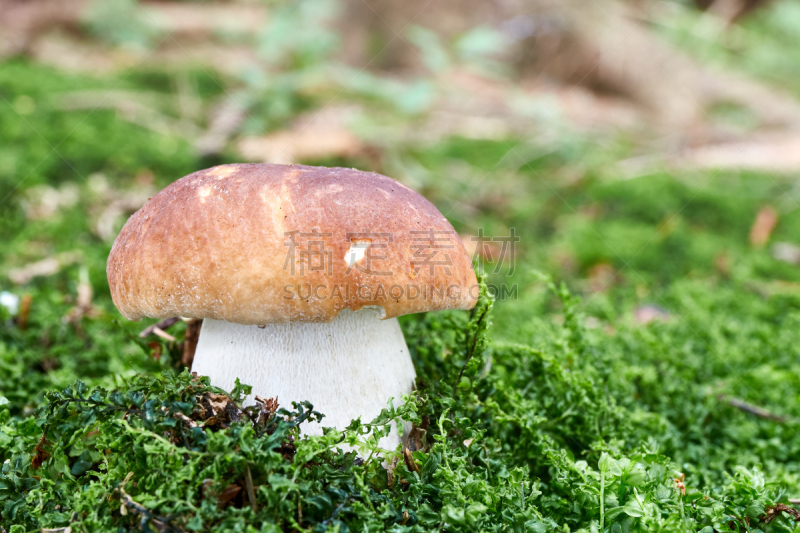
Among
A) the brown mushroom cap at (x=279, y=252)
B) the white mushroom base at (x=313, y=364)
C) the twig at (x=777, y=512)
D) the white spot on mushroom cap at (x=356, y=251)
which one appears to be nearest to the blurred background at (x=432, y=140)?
the white mushroom base at (x=313, y=364)

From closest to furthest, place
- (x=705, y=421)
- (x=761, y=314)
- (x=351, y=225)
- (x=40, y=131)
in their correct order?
(x=351, y=225) < (x=705, y=421) < (x=761, y=314) < (x=40, y=131)

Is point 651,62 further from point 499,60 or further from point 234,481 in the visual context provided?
point 234,481

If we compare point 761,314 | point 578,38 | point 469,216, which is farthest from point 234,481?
point 578,38

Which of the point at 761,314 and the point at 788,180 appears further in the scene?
the point at 788,180

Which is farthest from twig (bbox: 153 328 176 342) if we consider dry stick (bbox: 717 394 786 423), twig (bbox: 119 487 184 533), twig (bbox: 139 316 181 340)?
dry stick (bbox: 717 394 786 423)

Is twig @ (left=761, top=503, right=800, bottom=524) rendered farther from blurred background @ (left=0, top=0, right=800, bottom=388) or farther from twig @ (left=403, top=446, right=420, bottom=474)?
blurred background @ (left=0, top=0, right=800, bottom=388)

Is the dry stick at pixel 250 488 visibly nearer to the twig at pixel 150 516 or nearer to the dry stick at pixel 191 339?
the twig at pixel 150 516

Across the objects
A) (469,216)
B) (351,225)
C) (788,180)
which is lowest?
(351,225)

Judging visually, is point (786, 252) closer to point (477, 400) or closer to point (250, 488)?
point (477, 400)
